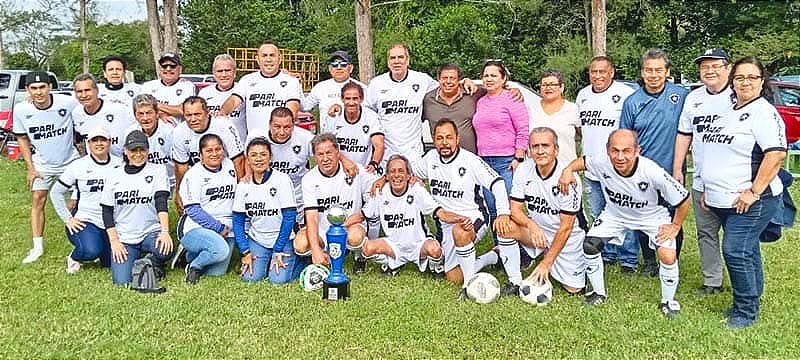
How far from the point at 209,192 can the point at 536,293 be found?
8.75 feet

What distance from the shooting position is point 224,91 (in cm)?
655

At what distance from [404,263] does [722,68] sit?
8.94 feet

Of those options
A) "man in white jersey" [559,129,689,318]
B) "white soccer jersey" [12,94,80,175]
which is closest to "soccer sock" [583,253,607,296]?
"man in white jersey" [559,129,689,318]

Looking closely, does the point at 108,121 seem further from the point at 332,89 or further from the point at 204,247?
the point at 332,89

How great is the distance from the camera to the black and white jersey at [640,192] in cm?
452

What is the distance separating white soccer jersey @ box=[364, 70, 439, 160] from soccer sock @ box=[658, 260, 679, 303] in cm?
228

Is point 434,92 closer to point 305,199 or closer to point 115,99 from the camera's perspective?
point 305,199

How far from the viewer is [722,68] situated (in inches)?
187

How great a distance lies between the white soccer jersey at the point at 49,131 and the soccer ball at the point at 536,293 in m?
4.14

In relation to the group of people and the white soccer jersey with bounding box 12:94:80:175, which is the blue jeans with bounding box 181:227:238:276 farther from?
the white soccer jersey with bounding box 12:94:80:175

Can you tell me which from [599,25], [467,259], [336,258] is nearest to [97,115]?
[336,258]

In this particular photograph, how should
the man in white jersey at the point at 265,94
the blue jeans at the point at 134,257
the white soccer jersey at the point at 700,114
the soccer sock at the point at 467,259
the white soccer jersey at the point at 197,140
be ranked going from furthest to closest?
the man in white jersey at the point at 265,94
the white soccer jersey at the point at 197,140
the blue jeans at the point at 134,257
the soccer sock at the point at 467,259
the white soccer jersey at the point at 700,114

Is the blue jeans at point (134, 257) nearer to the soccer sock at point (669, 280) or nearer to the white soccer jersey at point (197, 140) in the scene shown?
the white soccer jersey at point (197, 140)

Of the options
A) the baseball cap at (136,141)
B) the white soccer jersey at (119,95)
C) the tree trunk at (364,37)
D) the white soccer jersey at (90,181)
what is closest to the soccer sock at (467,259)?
the baseball cap at (136,141)
